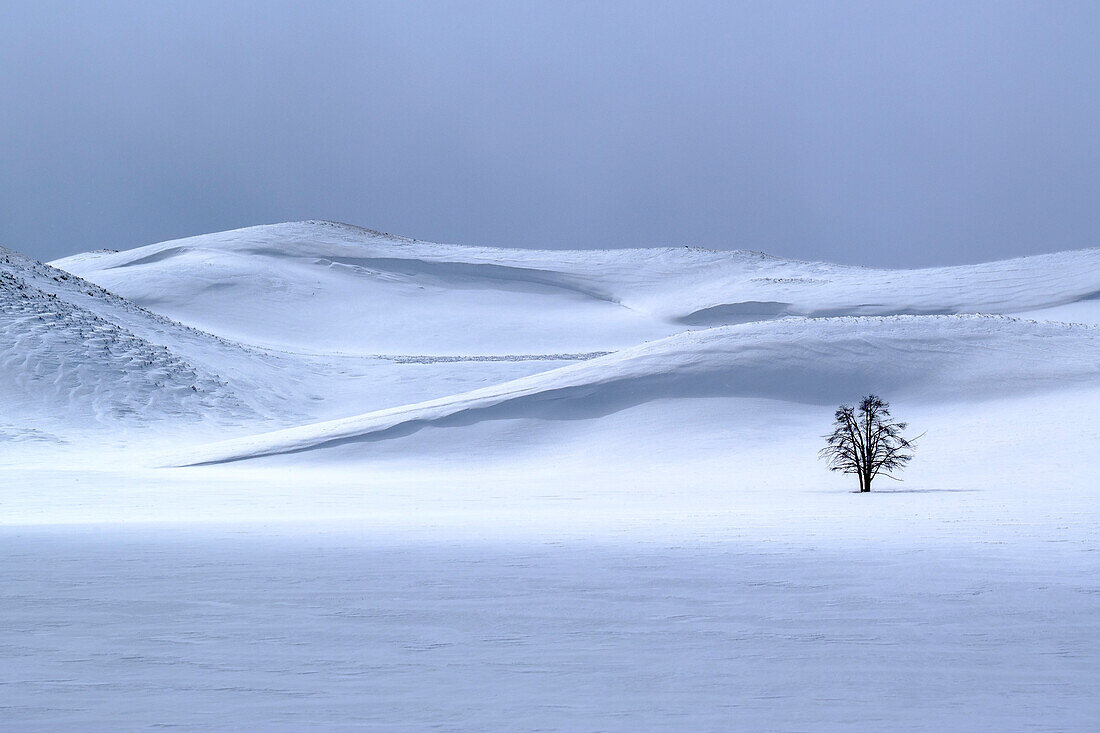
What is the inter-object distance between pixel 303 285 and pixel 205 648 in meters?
56.3

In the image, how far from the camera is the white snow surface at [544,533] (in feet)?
14.4

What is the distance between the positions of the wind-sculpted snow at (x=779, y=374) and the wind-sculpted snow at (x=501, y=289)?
18.2 m

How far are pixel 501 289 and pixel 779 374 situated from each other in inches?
1539

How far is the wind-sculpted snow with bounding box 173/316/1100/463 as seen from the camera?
24.0m

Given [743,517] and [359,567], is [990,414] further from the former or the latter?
[359,567]

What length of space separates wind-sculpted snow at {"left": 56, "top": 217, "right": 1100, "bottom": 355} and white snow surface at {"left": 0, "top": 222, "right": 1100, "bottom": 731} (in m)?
8.05

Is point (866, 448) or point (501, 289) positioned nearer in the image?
point (866, 448)

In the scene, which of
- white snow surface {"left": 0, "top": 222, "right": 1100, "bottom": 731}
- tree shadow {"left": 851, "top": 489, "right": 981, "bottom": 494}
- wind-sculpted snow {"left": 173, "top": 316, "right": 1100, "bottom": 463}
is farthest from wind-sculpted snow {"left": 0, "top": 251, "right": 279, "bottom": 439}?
tree shadow {"left": 851, "top": 489, "right": 981, "bottom": 494}

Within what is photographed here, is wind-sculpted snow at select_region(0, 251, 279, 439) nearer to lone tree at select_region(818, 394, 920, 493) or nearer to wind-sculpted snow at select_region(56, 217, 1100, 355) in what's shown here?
wind-sculpted snow at select_region(56, 217, 1100, 355)

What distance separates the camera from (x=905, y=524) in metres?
10.4

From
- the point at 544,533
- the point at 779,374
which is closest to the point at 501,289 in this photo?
the point at 779,374

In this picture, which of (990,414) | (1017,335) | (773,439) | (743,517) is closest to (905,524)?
(743,517)

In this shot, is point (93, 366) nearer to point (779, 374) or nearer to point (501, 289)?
point (779, 374)

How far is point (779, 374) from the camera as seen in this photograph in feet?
82.5
